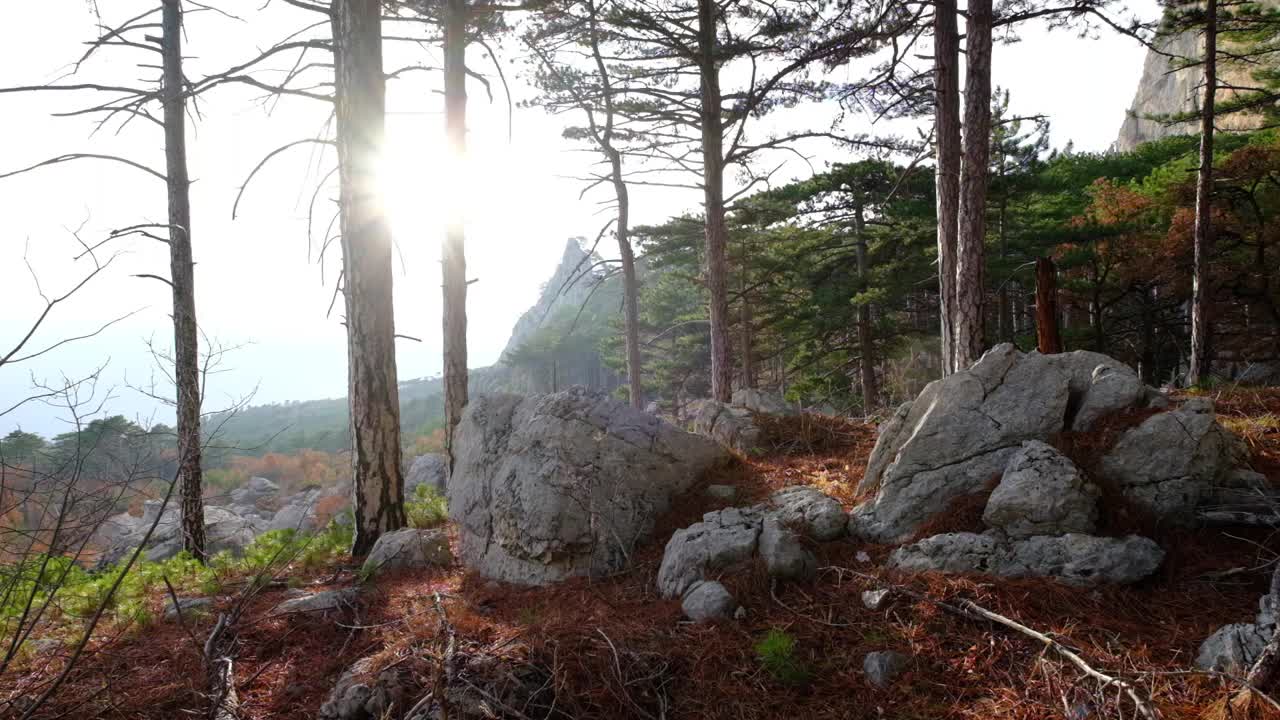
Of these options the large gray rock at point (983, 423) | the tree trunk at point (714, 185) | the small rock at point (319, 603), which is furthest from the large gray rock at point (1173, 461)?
the tree trunk at point (714, 185)

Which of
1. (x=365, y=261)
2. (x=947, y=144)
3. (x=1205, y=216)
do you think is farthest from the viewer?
(x=1205, y=216)

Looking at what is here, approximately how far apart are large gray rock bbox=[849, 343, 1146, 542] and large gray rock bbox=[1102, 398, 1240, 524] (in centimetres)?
32

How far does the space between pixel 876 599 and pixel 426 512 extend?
556cm

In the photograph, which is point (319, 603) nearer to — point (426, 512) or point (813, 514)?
point (813, 514)

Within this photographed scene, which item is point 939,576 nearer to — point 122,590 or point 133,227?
point 122,590

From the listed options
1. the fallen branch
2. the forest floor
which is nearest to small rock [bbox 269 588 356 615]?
the forest floor

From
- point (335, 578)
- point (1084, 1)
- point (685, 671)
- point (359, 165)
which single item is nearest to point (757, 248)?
point (1084, 1)

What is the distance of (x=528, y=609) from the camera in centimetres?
367

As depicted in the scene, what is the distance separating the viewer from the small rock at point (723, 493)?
15.7 feet

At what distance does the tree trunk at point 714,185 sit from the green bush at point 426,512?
4857 mm

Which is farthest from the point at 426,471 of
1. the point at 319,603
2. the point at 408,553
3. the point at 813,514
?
the point at 813,514

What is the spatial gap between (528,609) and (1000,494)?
280 cm

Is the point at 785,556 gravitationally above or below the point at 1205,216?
below

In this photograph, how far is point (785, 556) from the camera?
3508 millimetres
